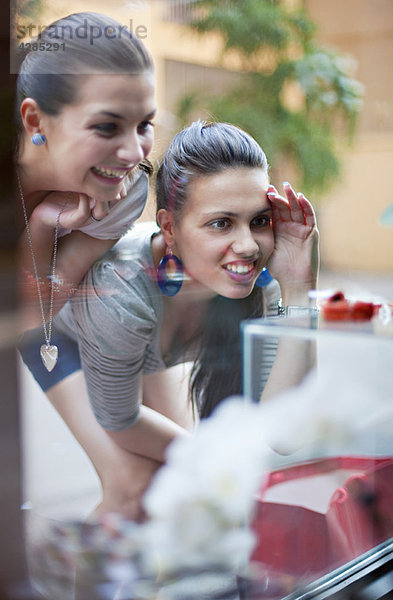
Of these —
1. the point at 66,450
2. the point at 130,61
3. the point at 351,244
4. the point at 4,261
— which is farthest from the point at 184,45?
the point at 66,450

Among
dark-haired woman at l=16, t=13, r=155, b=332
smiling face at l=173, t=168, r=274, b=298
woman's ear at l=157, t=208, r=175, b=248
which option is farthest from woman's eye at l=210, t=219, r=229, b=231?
dark-haired woman at l=16, t=13, r=155, b=332

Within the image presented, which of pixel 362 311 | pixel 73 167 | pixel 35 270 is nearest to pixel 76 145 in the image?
pixel 73 167

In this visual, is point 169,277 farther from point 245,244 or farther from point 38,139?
point 38,139

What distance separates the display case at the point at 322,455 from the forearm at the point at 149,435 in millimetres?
235

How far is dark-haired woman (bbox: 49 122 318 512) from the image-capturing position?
1574 mm

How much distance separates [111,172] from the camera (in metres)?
1.53

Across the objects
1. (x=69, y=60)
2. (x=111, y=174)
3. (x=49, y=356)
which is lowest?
(x=49, y=356)

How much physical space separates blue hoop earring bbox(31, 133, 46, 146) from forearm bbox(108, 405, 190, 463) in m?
0.60

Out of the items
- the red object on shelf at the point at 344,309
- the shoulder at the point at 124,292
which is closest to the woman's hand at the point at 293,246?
the red object on shelf at the point at 344,309

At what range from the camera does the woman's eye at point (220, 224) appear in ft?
5.53

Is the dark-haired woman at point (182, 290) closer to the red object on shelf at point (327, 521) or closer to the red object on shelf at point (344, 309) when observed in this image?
the red object on shelf at point (344, 309)

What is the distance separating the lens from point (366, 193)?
2.09 metres

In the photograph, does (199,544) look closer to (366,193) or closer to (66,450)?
(66,450)

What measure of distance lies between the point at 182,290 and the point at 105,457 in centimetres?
39
